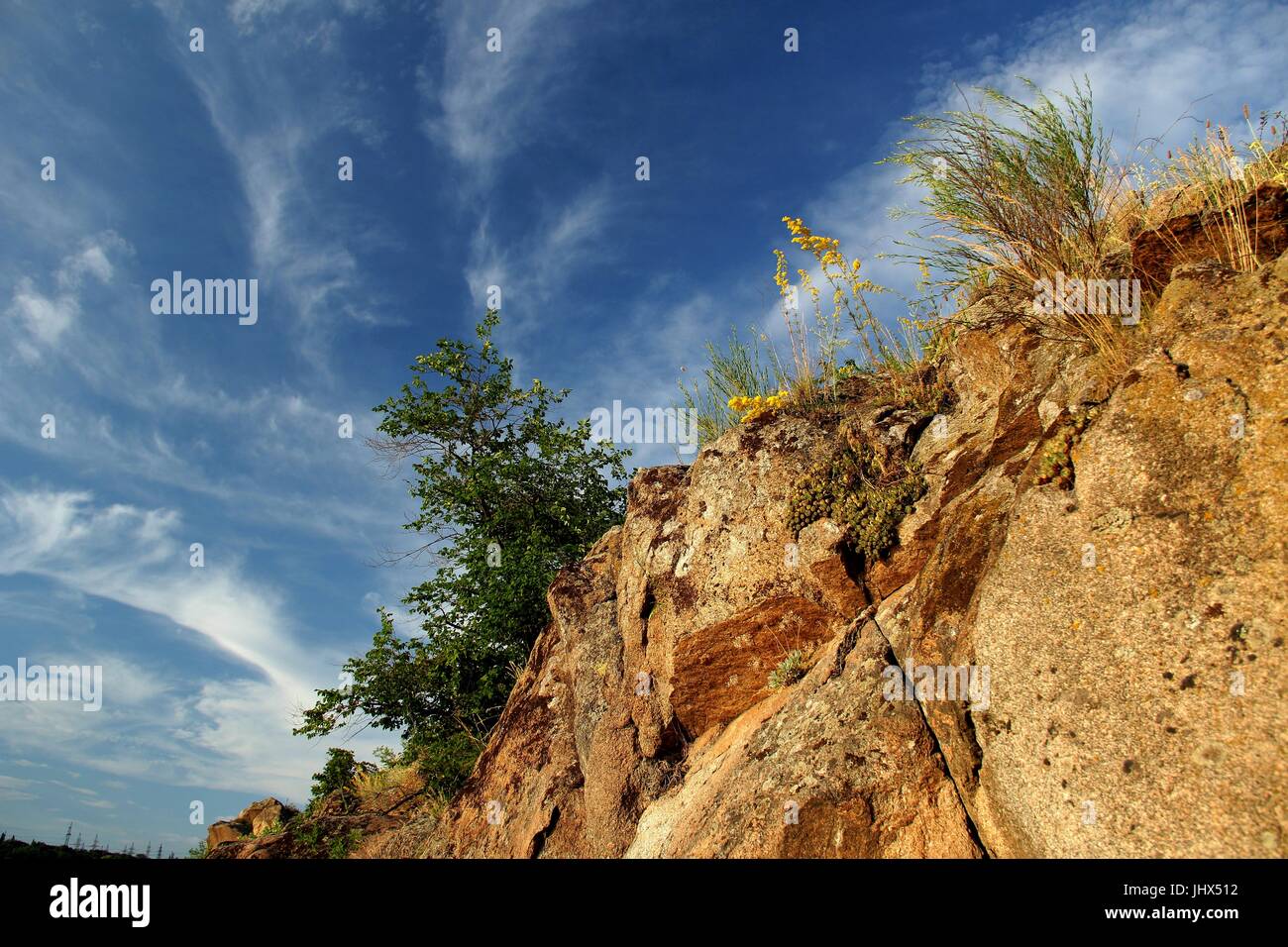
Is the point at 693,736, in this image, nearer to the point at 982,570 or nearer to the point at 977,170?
the point at 982,570

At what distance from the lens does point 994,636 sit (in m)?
4.34

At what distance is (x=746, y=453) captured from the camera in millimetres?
7930

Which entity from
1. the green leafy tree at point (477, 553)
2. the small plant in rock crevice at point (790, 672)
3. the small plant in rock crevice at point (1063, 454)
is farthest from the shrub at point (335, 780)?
the small plant in rock crevice at point (1063, 454)

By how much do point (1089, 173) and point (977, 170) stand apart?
33.4 inches

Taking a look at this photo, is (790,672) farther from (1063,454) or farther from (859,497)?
(1063,454)
